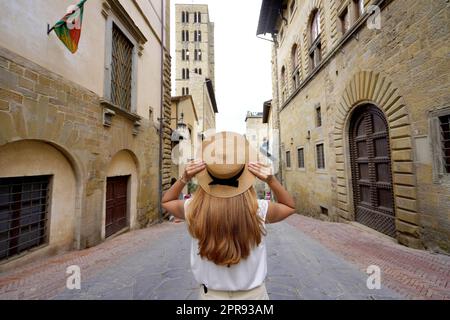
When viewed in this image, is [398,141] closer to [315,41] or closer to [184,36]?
[315,41]

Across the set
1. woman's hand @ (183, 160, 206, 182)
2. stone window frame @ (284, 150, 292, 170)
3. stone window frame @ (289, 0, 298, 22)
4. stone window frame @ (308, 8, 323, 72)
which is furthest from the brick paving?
stone window frame @ (289, 0, 298, 22)

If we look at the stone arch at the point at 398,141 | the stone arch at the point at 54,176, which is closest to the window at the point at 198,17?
the stone arch at the point at 398,141

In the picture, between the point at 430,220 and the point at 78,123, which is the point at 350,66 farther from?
the point at 78,123

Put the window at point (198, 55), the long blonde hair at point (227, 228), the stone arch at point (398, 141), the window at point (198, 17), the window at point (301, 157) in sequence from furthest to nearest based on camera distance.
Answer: the window at point (198, 17), the window at point (198, 55), the window at point (301, 157), the stone arch at point (398, 141), the long blonde hair at point (227, 228)

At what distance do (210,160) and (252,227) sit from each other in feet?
1.61

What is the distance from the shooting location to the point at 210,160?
1.40 m

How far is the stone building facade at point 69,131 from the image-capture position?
11.8ft

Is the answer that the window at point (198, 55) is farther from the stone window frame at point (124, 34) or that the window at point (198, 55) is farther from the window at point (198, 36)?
the stone window frame at point (124, 34)

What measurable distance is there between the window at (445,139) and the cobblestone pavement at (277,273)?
5.81ft

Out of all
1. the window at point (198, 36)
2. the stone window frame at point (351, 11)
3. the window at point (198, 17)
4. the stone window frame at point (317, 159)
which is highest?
the window at point (198, 17)

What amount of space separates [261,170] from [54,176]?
4.85 metres

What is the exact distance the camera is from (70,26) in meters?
4.27

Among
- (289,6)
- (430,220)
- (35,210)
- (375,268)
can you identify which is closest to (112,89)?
(35,210)

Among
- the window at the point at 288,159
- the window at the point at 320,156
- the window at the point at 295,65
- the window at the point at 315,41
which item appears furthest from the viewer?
the window at the point at 288,159
